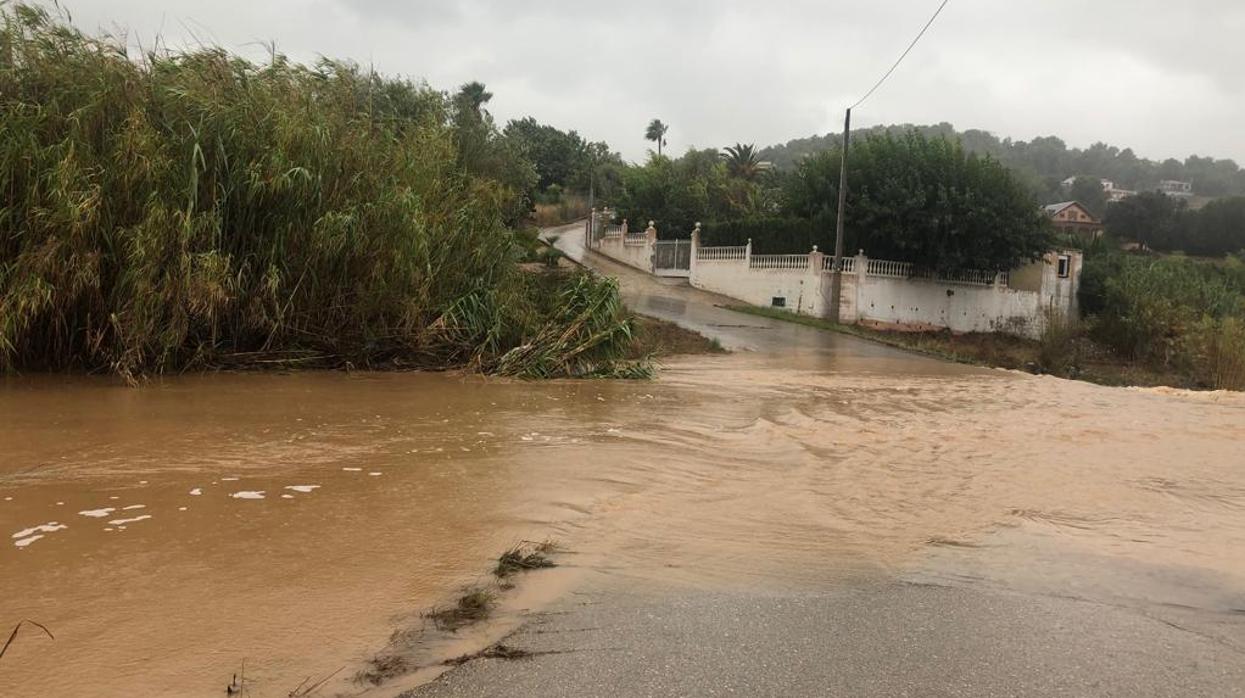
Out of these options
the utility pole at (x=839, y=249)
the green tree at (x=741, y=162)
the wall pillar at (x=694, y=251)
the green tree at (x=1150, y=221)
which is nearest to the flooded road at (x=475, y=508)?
the utility pole at (x=839, y=249)

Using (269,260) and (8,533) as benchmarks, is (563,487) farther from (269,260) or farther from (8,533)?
(269,260)

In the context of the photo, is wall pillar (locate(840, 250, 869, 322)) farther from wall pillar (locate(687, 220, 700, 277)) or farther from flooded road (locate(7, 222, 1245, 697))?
flooded road (locate(7, 222, 1245, 697))

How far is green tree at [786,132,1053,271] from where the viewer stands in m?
27.0

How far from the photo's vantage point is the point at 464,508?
5.41m

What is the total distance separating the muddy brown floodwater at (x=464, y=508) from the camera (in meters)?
3.59

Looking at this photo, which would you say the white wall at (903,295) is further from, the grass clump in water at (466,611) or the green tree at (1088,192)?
the green tree at (1088,192)

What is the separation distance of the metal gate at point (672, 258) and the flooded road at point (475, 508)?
81.5ft

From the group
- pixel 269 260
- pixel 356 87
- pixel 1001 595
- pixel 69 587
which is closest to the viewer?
pixel 69 587

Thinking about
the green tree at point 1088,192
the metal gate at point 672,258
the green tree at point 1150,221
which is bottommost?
the metal gate at point 672,258

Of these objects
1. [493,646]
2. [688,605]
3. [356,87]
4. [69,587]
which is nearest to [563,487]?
[688,605]

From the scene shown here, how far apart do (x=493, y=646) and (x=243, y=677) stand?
0.93 m

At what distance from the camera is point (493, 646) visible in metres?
3.44

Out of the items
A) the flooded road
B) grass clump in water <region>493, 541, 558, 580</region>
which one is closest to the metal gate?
the flooded road

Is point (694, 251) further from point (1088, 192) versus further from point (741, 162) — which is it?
point (1088, 192)
